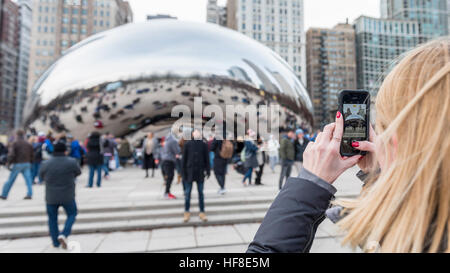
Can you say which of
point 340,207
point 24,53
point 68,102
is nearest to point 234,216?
point 340,207

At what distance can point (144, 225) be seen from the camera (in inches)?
177

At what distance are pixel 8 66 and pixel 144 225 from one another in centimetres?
12572

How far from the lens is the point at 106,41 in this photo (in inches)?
309

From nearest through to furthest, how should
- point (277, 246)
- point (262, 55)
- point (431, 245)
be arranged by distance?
1. point (431, 245)
2. point (277, 246)
3. point (262, 55)

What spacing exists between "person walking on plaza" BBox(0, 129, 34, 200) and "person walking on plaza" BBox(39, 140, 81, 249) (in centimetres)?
302

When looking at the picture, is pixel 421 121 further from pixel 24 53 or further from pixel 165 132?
pixel 24 53

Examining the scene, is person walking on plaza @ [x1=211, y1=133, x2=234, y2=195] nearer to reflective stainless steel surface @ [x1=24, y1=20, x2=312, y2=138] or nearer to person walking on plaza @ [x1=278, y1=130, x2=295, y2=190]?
person walking on plaza @ [x1=278, y1=130, x2=295, y2=190]

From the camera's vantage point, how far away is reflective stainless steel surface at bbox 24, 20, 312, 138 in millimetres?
7574

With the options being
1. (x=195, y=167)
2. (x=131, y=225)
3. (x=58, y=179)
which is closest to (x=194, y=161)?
(x=195, y=167)

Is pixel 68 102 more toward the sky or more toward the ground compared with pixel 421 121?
more toward the sky

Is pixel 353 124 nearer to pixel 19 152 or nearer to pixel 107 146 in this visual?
pixel 19 152

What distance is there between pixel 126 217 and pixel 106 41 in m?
5.78

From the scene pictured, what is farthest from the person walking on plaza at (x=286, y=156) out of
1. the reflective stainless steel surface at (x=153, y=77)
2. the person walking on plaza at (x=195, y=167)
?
the person walking on plaza at (x=195, y=167)

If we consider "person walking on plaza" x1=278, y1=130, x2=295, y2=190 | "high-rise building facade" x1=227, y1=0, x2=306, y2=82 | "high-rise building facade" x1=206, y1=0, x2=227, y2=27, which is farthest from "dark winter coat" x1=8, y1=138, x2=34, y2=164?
"high-rise building facade" x1=206, y1=0, x2=227, y2=27
